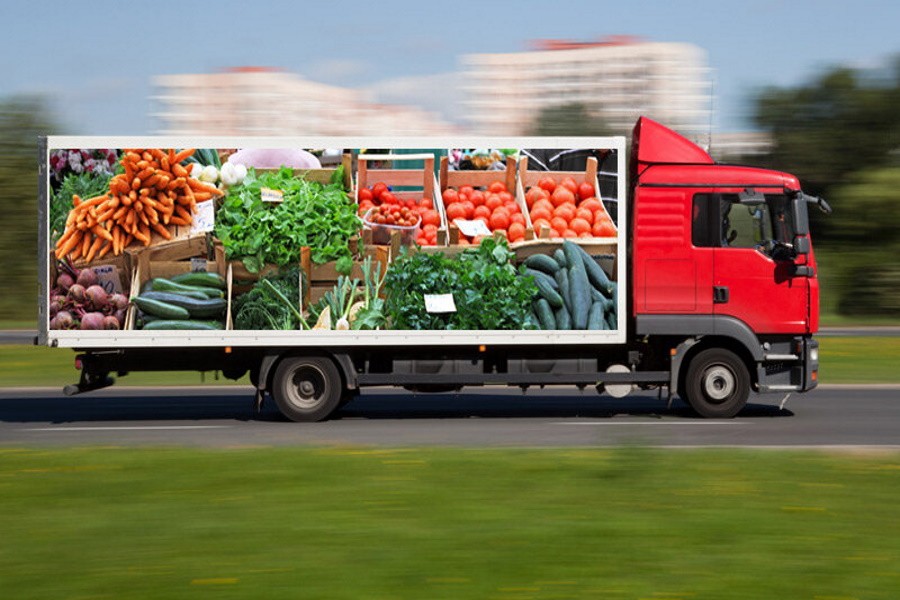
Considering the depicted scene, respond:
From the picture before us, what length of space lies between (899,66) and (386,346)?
58745 millimetres

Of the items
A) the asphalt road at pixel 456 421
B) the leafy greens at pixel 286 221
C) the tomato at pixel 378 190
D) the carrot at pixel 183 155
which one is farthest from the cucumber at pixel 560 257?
the carrot at pixel 183 155

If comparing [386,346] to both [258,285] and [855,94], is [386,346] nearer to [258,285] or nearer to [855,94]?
[258,285]

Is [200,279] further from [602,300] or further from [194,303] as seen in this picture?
[602,300]

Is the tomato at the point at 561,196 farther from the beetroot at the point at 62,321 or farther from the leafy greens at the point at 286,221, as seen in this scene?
the beetroot at the point at 62,321

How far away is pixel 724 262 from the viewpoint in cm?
1459

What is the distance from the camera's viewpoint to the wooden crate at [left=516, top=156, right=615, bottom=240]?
1455 centimetres

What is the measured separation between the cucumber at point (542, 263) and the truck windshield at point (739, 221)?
165 cm

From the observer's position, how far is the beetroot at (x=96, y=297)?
14.1 metres

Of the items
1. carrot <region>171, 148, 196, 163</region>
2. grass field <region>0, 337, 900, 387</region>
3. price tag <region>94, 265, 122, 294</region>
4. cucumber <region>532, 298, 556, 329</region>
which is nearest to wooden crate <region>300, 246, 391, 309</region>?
carrot <region>171, 148, 196, 163</region>

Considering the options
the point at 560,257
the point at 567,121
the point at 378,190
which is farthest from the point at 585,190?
the point at 567,121

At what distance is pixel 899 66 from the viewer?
6662 cm

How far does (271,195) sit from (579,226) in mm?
3509

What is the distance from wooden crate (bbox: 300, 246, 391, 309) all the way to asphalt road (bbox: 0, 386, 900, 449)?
5.00 feet

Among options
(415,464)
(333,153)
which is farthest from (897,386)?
(415,464)
